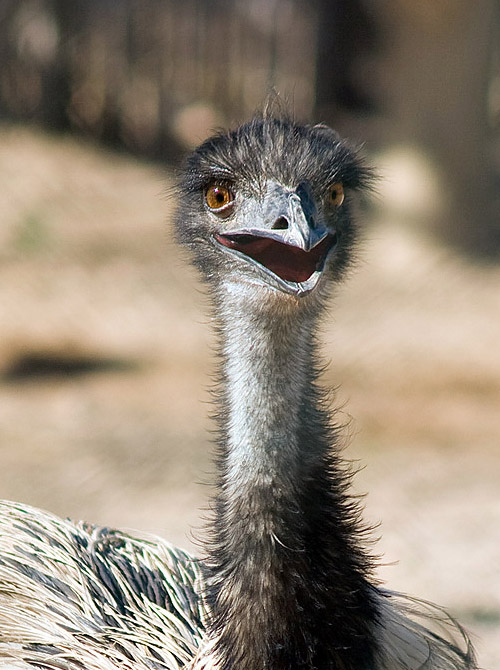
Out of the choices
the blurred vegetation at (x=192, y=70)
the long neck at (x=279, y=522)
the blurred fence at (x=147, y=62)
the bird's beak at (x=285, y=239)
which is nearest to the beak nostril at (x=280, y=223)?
the bird's beak at (x=285, y=239)

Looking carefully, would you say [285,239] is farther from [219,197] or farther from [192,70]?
[192,70]

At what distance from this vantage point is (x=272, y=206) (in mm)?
1715

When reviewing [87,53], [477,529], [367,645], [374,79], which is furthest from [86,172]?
[367,645]

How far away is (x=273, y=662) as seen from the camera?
1.64 meters

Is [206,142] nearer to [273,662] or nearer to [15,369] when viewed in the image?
[273,662]

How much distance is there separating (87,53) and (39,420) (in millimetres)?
3160

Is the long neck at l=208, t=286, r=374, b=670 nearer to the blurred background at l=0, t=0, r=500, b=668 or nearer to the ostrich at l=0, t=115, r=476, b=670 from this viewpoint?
the ostrich at l=0, t=115, r=476, b=670

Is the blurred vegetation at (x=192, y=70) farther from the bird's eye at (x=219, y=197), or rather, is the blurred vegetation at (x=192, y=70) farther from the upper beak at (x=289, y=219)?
the upper beak at (x=289, y=219)

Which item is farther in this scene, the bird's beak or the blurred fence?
the blurred fence

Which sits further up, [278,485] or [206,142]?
[206,142]

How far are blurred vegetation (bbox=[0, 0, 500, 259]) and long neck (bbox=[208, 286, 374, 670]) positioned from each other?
355 cm

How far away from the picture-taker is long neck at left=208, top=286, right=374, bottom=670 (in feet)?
5.43

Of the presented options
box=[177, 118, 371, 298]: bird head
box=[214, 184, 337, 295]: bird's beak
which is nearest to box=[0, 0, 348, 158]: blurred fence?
box=[177, 118, 371, 298]: bird head

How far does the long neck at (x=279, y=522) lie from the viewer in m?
1.66
